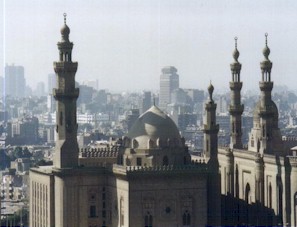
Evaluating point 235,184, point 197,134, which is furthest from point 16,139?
point 235,184

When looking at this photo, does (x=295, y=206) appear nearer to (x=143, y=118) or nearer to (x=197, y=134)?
(x=143, y=118)

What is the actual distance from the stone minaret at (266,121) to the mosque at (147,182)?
0.92m

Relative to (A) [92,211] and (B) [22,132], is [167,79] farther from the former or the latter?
(A) [92,211]

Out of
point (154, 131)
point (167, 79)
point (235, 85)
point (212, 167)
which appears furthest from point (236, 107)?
point (167, 79)

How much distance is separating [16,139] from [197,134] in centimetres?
1812

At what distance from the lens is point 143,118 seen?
55.3 metres

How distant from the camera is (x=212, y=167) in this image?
55.4 metres

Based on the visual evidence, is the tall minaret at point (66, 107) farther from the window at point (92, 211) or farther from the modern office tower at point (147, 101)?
the modern office tower at point (147, 101)

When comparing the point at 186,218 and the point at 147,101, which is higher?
the point at 147,101

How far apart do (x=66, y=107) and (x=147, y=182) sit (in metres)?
4.22

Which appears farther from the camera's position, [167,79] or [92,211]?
[167,79]

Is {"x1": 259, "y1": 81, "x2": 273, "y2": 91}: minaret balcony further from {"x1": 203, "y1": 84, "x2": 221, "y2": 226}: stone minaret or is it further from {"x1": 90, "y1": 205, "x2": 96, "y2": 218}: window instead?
{"x1": 90, "y1": 205, "x2": 96, "y2": 218}: window

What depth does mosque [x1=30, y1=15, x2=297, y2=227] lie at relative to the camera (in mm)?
54312

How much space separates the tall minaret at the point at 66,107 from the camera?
54750 mm
